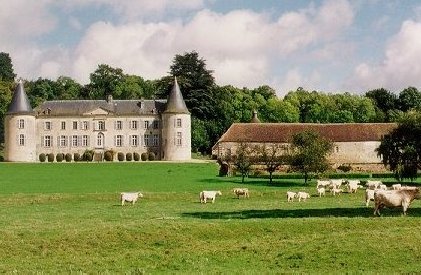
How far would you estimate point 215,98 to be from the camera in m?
83.6

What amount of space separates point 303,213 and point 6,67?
10760cm

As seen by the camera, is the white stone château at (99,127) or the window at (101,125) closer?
the white stone château at (99,127)

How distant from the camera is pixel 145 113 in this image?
254ft

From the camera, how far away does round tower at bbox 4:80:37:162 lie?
243ft

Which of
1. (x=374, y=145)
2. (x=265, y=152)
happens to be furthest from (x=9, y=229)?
(x=374, y=145)

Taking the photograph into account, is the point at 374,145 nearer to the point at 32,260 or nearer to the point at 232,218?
the point at 232,218

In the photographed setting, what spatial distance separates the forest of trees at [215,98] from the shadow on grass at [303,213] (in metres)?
52.7

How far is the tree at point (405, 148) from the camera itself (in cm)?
3619

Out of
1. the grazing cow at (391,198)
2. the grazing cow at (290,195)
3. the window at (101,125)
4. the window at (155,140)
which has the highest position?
the window at (101,125)

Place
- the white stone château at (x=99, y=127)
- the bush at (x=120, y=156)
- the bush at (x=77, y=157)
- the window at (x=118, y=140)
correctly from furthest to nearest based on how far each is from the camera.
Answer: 1. the window at (x=118, y=140)
2. the white stone château at (x=99, y=127)
3. the bush at (x=77, y=157)
4. the bush at (x=120, y=156)

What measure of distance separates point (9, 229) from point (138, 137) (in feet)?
196

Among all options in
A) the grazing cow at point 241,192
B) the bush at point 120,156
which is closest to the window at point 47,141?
the bush at point 120,156

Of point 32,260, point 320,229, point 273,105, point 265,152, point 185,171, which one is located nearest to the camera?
point 32,260

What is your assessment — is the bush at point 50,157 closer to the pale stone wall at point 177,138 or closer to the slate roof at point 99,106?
the slate roof at point 99,106
